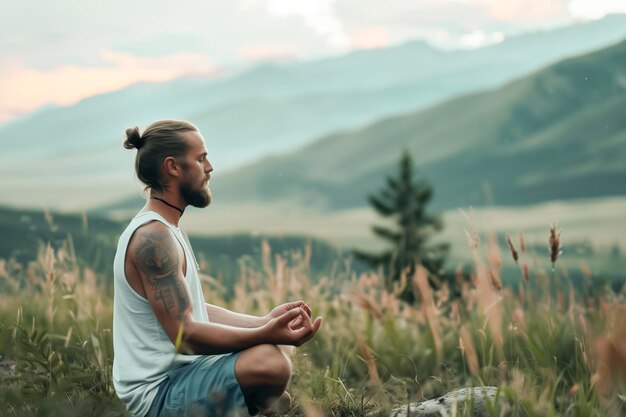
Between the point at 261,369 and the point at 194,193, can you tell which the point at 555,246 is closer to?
the point at 261,369

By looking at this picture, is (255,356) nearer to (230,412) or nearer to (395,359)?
(230,412)

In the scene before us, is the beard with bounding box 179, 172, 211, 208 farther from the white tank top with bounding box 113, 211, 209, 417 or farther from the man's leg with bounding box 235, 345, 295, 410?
the man's leg with bounding box 235, 345, 295, 410

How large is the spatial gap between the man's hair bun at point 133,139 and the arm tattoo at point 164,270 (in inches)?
17.7

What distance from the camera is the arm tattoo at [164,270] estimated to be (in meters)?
3.48

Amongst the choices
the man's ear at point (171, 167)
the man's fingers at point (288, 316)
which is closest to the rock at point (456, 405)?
the man's fingers at point (288, 316)

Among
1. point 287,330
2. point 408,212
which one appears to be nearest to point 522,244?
point 287,330

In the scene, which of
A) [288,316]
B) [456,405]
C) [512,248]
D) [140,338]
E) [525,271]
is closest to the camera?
[288,316]

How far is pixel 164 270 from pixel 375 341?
7.93 ft

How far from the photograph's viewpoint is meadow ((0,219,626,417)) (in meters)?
3.99

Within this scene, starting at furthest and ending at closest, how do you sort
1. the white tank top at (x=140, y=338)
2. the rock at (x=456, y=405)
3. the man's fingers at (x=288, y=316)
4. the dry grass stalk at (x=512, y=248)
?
the dry grass stalk at (x=512, y=248), the rock at (x=456, y=405), the white tank top at (x=140, y=338), the man's fingers at (x=288, y=316)

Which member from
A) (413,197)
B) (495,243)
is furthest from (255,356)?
(413,197)

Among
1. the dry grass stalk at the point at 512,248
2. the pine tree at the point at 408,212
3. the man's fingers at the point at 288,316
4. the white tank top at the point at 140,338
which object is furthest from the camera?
the pine tree at the point at 408,212

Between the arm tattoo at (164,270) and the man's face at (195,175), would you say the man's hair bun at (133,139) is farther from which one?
the arm tattoo at (164,270)

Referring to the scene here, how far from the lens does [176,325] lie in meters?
3.49
